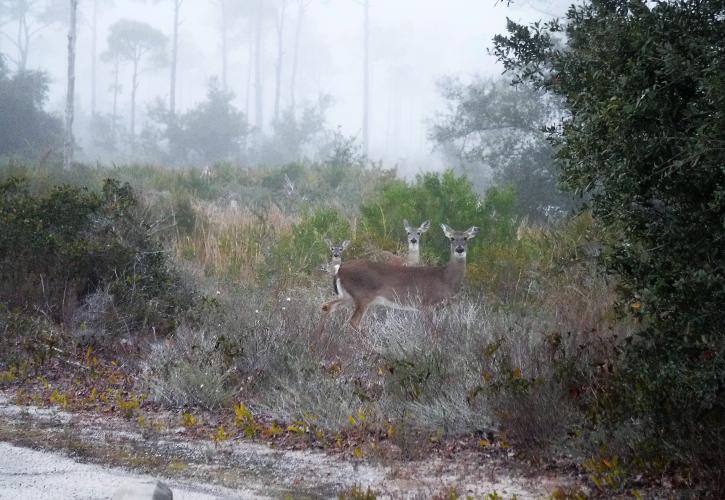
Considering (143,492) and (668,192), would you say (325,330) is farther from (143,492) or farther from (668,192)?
(668,192)

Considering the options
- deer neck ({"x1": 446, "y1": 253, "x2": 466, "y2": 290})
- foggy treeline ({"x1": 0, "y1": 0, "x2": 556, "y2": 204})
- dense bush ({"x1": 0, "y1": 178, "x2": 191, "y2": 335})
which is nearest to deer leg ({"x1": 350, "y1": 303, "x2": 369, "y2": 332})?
deer neck ({"x1": 446, "y1": 253, "x2": 466, "y2": 290})

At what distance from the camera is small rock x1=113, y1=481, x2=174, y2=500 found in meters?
5.21

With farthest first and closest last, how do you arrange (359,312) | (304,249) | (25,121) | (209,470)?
(25,121) < (304,249) < (359,312) < (209,470)

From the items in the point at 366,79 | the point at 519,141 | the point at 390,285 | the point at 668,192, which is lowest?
the point at 390,285

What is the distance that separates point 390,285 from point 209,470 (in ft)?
18.9

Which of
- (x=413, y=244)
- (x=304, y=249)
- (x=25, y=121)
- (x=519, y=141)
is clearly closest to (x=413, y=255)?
(x=413, y=244)

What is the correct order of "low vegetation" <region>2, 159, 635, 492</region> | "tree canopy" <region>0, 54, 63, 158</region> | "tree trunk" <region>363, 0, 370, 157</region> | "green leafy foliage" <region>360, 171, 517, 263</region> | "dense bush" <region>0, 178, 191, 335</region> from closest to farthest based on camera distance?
"low vegetation" <region>2, 159, 635, 492</region>, "dense bush" <region>0, 178, 191, 335</region>, "green leafy foliage" <region>360, 171, 517, 263</region>, "tree canopy" <region>0, 54, 63, 158</region>, "tree trunk" <region>363, 0, 370, 157</region>

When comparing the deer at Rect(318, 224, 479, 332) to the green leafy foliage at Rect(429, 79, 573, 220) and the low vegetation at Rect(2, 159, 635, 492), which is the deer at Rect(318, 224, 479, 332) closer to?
the low vegetation at Rect(2, 159, 635, 492)

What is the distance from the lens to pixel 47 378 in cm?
963

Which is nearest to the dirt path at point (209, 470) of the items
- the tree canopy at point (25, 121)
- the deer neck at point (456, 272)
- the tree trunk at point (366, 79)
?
the deer neck at point (456, 272)

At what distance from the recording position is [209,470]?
263 inches

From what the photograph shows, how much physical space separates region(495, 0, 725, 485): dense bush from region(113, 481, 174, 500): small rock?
290 cm

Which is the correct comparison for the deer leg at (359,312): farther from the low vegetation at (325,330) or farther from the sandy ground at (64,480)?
the sandy ground at (64,480)

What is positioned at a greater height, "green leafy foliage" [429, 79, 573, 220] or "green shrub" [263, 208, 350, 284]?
Result: "green leafy foliage" [429, 79, 573, 220]
